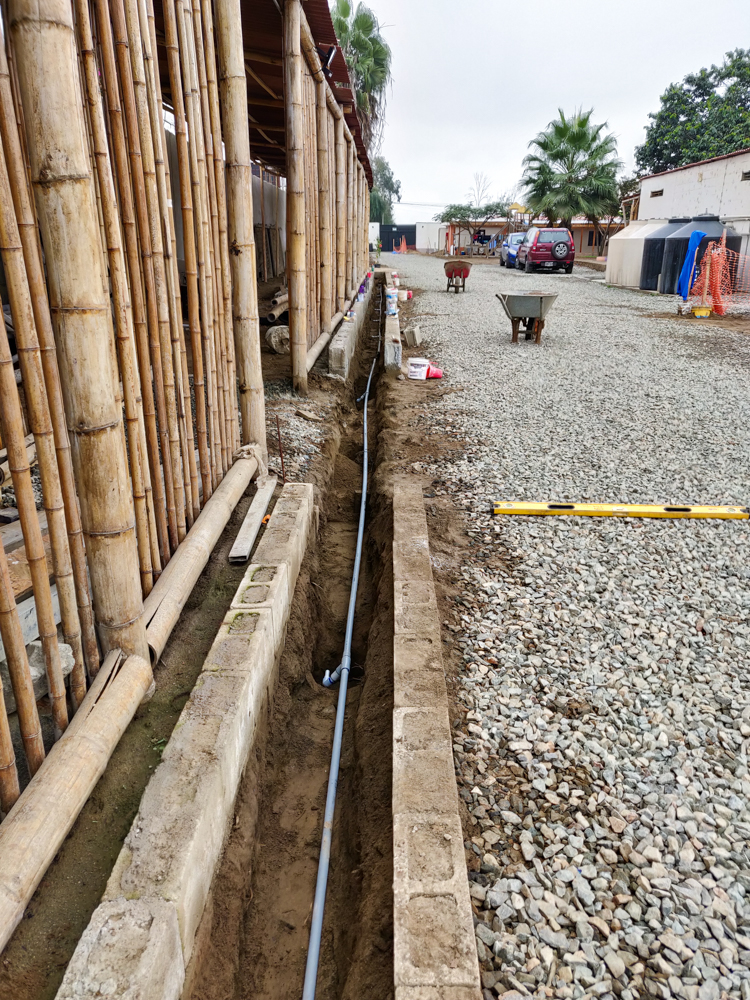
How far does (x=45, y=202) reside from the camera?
204cm

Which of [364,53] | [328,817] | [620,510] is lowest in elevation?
[328,817]

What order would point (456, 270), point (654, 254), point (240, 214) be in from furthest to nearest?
point (654, 254) → point (456, 270) → point (240, 214)

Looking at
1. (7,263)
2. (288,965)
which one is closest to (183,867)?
(288,965)

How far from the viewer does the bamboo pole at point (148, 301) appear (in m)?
2.58

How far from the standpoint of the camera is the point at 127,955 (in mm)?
1710

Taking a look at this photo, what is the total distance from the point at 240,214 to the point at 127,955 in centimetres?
397

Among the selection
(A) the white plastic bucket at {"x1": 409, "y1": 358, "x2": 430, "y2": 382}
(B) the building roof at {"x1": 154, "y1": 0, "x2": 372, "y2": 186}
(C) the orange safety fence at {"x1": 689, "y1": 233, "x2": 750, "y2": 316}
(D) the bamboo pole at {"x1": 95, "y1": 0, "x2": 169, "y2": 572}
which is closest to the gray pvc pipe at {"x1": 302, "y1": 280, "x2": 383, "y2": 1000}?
(D) the bamboo pole at {"x1": 95, "y1": 0, "x2": 169, "y2": 572}

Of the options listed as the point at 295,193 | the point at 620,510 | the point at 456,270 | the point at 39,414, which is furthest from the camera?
the point at 456,270

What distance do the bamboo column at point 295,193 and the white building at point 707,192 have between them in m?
15.4

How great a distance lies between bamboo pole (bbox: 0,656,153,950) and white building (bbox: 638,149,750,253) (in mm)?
19650

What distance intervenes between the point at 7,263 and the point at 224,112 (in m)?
2.95

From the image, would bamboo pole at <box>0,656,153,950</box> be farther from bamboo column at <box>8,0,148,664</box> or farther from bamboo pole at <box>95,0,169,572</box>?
bamboo pole at <box>95,0,169,572</box>

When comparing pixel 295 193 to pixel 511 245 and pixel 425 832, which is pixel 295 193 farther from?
pixel 511 245

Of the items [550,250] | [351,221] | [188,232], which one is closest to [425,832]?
[188,232]
